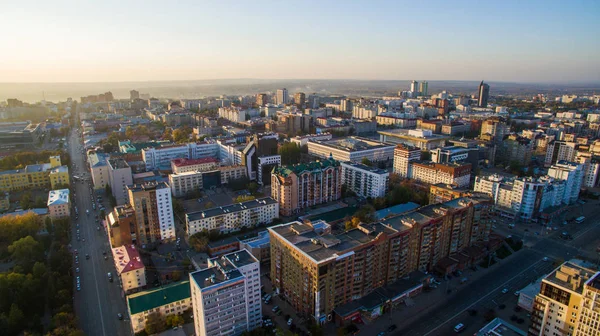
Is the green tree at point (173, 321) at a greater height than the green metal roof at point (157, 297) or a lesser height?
lesser

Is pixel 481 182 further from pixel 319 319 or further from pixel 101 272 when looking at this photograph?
pixel 101 272

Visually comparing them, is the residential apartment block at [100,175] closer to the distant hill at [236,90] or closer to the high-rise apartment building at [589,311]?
the high-rise apartment building at [589,311]

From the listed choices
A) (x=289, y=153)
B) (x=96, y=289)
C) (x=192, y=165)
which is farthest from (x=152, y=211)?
(x=289, y=153)

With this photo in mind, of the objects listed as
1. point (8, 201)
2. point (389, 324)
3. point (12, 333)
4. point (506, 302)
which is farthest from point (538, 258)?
point (8, 201)

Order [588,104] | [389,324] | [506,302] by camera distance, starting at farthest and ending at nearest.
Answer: [588,104]
[506,302]
[389,324]

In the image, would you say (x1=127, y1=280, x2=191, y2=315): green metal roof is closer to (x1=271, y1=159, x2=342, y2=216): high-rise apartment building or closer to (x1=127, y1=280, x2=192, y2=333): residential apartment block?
(x1=127, y1=280, x2=192, y2=333): residential apartment block

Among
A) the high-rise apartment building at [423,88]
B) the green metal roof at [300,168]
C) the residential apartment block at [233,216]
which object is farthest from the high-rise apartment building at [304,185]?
the high-rise apartment building at [423,88]
